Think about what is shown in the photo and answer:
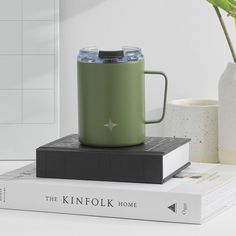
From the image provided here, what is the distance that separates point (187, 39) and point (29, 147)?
44 cm

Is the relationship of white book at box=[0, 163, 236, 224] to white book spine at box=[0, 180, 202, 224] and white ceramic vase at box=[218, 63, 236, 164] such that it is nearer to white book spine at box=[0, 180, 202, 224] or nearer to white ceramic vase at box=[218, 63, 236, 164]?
white book spine at box=[0, 180, 202, 224]

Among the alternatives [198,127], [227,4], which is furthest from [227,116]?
[227,4]

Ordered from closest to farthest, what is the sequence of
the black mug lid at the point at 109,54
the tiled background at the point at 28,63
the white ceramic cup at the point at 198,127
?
the black mug lid at the point at 109,54 → the white ceramic cup at the point at 198,127 → the tiled background at the point at 28,63

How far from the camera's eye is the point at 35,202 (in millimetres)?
1377

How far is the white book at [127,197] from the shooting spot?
4.26 feet

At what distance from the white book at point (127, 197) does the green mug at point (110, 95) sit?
0.30 ft

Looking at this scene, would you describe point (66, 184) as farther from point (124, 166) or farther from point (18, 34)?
point (18, 34)

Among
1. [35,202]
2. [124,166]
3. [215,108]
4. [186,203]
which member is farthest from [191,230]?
[215,108]

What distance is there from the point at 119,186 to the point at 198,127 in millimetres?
411

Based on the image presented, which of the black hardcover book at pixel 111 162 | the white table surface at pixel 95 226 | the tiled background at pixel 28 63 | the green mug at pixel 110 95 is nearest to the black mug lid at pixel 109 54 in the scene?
the green mug at pixel 110 95

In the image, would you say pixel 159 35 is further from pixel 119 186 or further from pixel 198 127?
pixel 119 186

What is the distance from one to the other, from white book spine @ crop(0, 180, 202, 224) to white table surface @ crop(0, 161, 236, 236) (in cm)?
1

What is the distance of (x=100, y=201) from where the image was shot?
1.33 meters

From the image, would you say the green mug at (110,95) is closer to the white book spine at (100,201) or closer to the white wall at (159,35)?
the white book spine at (100,201)
